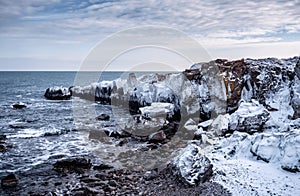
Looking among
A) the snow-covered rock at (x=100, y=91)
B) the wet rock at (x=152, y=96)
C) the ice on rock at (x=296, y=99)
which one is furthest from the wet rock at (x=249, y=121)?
the snow-covered rock at (x=100, y=91)

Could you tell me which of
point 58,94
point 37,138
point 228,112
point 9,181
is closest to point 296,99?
point 228,112

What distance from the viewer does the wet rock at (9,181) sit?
15861 mm

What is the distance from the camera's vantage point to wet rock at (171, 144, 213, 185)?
47.1 ft

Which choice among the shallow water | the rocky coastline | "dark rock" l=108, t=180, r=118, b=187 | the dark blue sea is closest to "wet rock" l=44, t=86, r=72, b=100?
the dark blue sea

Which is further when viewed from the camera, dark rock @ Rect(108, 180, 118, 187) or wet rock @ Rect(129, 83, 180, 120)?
wet rock @ Rect(129, 83, 180, 120)

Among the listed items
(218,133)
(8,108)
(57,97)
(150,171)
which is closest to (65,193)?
(150,171)

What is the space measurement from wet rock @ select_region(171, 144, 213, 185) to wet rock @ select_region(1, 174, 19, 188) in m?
9.65

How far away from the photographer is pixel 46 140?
84.4 ft

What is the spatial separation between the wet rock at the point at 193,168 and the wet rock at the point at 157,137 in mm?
9191

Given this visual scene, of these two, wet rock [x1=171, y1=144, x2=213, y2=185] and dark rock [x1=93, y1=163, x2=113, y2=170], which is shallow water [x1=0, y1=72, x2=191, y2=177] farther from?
wet rock [x1=171, y1=144, x2=213, y2=185]

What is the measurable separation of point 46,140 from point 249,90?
2236 cm

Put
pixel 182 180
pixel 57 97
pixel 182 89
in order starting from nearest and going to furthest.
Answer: pixel 182 180 → pixel 182 89 → pixel 57 97

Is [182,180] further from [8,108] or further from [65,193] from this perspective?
[8,108]

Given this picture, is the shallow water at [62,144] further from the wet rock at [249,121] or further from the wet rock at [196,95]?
the wet rock at [196,95]
